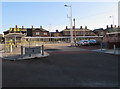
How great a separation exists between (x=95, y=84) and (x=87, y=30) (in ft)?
280

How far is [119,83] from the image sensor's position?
552 centimetres

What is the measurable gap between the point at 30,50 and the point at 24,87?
791 cm

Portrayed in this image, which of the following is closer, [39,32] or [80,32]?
[39,32]

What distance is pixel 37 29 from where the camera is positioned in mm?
77312

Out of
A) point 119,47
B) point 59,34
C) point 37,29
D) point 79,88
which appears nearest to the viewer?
point 79,88

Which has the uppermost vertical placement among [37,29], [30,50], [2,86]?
[37,29]

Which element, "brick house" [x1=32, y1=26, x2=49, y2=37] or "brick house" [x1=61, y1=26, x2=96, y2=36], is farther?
"brick house" [x1=61, y1=26, x2=96, y2=36]

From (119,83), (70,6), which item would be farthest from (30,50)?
(70,6)

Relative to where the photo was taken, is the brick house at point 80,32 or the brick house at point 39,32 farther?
the brick house at point 80,32

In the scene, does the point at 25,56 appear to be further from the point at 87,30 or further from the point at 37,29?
the point at 87,30

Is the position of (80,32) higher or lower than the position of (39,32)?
higher

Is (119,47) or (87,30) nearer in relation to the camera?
(119,47)

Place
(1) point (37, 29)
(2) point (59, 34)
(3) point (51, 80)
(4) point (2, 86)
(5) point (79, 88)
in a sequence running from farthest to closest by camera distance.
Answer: (2) point (59, 34), (1) point (37, 29), (3) point (51, 80), (4) point (2, 86), (5) point (79, 88)

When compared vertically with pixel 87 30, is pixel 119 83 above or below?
below
